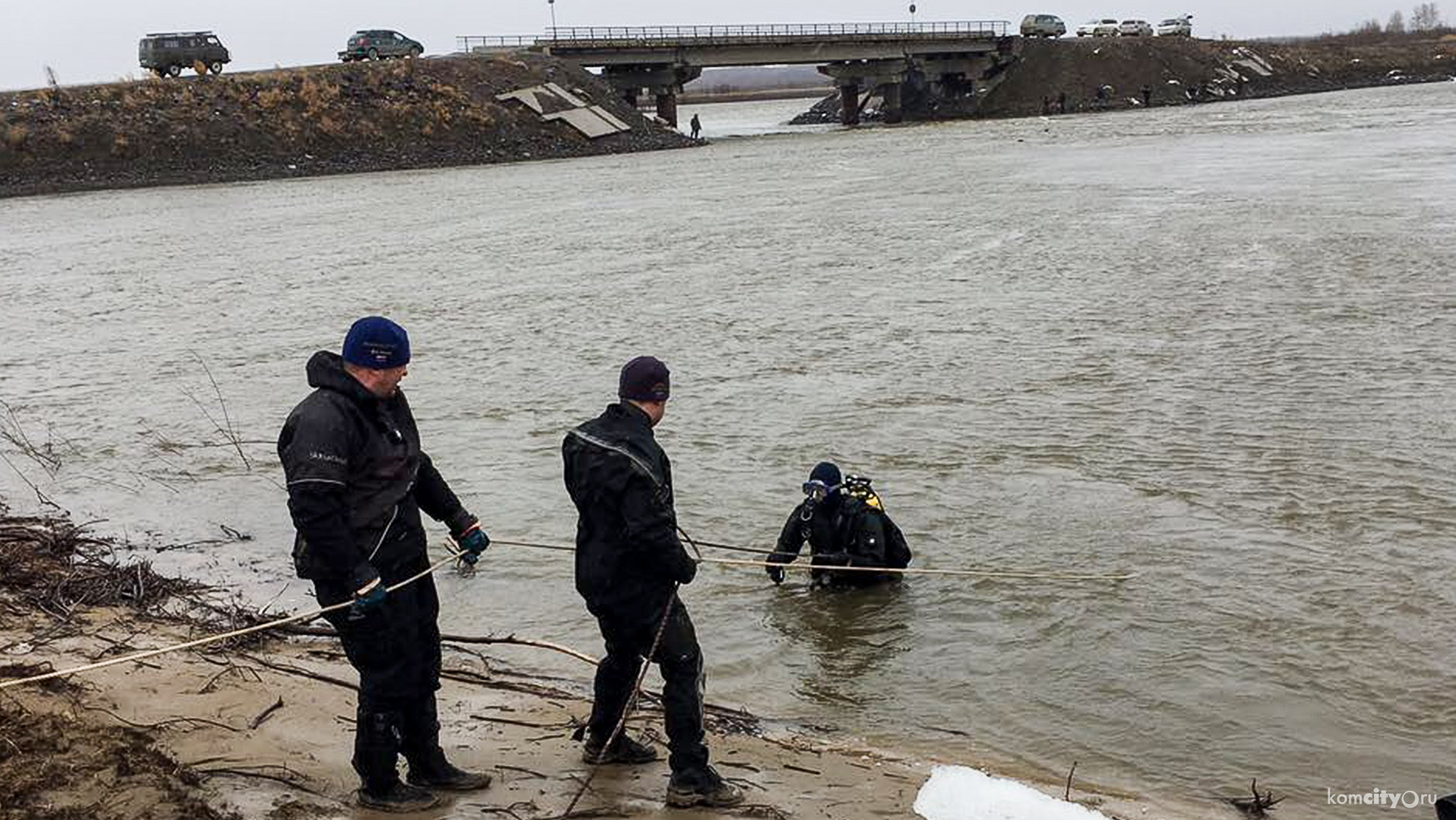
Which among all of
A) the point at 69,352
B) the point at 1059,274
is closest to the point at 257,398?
the point at 69,352

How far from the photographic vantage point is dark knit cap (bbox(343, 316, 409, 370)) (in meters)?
4.59

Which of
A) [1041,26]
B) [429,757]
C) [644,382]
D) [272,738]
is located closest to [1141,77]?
[1041,26]

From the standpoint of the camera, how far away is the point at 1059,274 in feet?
67.2

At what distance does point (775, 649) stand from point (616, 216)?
84.2ft

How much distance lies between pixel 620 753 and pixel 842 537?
3056mm

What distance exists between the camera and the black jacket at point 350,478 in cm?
442

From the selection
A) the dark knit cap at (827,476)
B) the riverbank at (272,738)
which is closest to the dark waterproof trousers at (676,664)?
the riverbank at (272,738)

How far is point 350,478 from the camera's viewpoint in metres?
4.60

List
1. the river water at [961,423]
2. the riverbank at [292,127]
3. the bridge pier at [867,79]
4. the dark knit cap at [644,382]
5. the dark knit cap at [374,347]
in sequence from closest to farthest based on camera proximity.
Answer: the dark knit cap at [374,347], the dark knit cap at [644,382], the river water at [961,423], the riverbank at [292,127], the bridge pier at [867,79]

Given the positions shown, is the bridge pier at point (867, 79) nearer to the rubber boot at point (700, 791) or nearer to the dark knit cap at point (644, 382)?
the dark knit cap at point (644, 382)

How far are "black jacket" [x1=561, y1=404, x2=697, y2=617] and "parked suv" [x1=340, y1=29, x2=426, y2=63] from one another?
6050 cm

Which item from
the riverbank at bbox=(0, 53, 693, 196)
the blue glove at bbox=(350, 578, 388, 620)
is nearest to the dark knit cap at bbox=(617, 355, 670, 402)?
the blue glove at bbox=(350, 578, 388, 620)

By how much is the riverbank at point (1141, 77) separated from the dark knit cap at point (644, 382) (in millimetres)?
74135

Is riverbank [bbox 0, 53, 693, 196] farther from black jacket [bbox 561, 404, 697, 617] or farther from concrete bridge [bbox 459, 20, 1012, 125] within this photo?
black jacket [bbox 561, 404, 697, 617]
